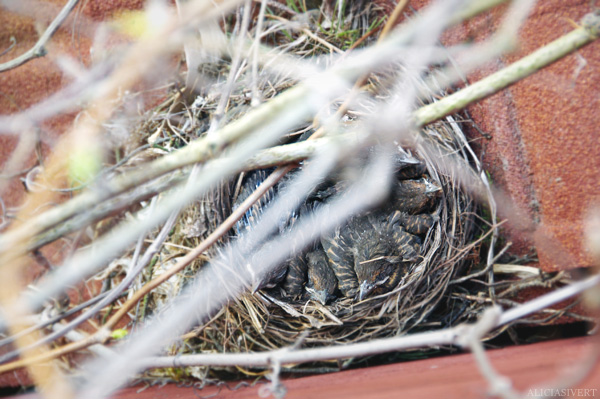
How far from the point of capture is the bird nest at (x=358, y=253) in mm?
1365

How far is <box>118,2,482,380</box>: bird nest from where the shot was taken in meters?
1.37

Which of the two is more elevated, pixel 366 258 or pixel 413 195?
pixel 413 195

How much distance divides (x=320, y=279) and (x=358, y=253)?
Answer: 151 mm

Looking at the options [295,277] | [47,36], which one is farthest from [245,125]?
[295,277]

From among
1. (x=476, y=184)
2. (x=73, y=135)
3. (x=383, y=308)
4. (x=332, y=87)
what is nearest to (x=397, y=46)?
(x=332, y=87)

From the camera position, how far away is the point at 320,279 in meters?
1.42

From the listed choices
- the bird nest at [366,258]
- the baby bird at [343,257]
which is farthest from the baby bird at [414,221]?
the baby bird at [343,257]

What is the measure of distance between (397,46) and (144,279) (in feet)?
3.98

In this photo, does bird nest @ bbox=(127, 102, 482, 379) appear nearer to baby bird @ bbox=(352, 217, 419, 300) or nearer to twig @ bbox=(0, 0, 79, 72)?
baby bird @ bbox=(352, 217, 419, 300)

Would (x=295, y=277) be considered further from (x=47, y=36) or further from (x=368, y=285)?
(x=47, y=36)

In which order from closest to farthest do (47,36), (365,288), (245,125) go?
(245,125), (47,36), (365,288)

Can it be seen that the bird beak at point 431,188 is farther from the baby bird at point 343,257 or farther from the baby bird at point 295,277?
the baby bird at point 295,277

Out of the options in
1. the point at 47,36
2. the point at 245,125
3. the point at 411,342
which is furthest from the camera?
the point at 47,36

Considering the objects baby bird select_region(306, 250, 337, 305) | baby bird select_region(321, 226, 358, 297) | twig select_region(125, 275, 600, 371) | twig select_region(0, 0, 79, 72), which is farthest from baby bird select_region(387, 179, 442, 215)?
twig select_region(0, 0, 79, 72)
